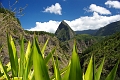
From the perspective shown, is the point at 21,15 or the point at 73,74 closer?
the point at 73,74

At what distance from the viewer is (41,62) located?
3.04ft

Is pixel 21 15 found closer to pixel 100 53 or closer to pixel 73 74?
pixel 73 74

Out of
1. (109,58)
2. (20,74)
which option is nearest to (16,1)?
(20,74)

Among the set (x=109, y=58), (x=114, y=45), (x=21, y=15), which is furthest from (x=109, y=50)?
(x=21, y=15)

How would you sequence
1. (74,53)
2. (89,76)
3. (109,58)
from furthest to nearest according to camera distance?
(109,58) < (89,76) < (74,53)

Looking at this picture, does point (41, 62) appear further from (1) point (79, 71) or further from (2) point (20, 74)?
(2) point (20, 74)

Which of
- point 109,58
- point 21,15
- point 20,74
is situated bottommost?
point 109,58

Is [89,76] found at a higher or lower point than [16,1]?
lower

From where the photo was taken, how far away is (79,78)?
0.93 meters

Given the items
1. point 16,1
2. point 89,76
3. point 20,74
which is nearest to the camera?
point 89,76

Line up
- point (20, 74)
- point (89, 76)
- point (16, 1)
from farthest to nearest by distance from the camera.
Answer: point (16, 1), point (20, 74), point (89, 76)

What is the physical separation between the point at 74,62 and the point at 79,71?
1.8 inches

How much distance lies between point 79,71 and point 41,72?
0.54ft

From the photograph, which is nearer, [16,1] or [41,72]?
[41,72]
